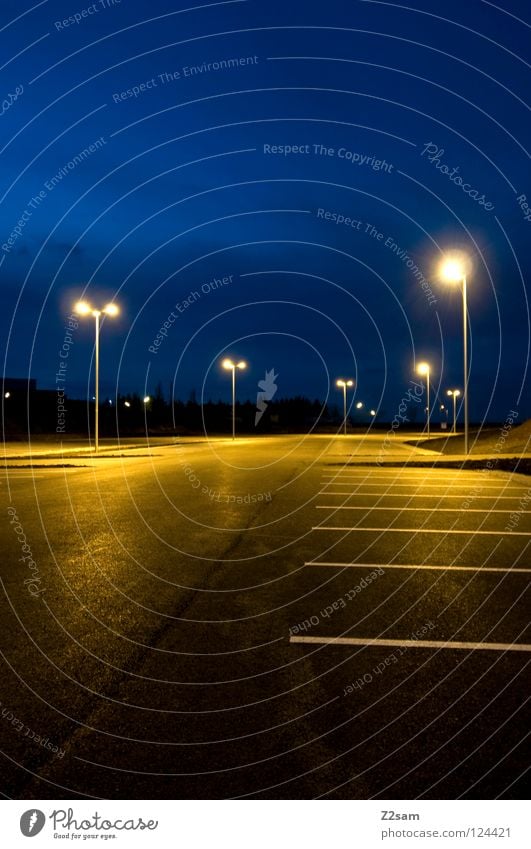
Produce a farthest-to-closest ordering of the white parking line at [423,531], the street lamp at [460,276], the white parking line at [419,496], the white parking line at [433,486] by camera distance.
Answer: the street lamp at [460,276] → the white parking line at [433,486] → the white parking line at [419,496] → the white parking line at [423,531]

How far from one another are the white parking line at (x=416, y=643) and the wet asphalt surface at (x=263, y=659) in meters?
0.03

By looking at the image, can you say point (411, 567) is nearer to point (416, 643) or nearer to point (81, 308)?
point (416, 643)

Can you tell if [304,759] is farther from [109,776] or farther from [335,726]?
[109,776]

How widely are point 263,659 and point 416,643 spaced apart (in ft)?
4.05

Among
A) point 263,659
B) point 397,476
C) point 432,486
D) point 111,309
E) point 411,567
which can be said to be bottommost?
point 397,476

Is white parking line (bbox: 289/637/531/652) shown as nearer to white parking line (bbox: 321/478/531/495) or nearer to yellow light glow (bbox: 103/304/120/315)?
white parking line (bbox: 321/478/531/495)

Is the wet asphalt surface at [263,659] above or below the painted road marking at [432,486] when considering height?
above

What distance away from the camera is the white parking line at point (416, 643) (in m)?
5.77

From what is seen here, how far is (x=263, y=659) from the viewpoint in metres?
5.53

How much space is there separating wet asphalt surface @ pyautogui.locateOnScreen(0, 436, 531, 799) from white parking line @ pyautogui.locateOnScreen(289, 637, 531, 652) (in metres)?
0.03

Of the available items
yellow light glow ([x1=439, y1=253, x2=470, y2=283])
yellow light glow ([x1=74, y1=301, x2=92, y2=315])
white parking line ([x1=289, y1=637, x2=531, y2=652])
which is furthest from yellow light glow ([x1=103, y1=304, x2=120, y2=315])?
white parking line ([x1=289, y1=637, x2=531, y2=652])

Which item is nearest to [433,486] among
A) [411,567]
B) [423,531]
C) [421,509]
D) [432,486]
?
[432,486]

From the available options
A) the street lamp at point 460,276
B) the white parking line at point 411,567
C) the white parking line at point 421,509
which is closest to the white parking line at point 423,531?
the white parking line at point 421,509

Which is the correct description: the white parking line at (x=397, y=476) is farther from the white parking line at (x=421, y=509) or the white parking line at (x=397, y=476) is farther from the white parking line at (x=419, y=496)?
the white parking line at (x=421, y=509)
